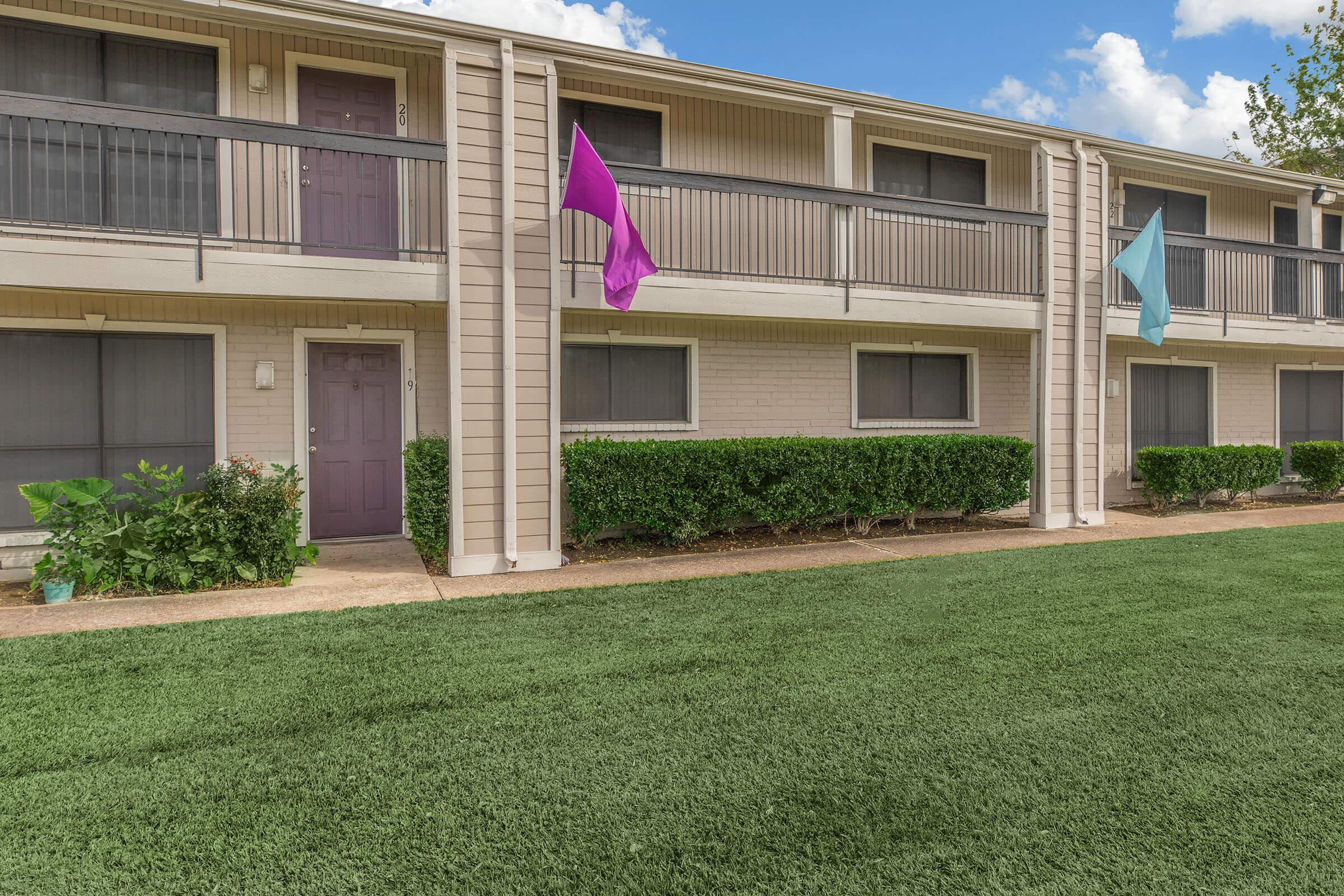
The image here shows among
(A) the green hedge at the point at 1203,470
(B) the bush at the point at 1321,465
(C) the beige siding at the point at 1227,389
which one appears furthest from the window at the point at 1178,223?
(B) the bush at the point at 1321,465

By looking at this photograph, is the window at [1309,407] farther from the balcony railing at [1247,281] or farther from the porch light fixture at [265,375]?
the porch light fixture at [265,375]

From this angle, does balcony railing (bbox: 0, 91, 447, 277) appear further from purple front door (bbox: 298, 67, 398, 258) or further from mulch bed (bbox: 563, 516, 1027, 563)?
mulch bed (bbox: 563, 516, 1027, 563)

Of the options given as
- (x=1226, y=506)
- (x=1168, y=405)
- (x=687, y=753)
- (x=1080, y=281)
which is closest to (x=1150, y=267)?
(x=1080, y=281)

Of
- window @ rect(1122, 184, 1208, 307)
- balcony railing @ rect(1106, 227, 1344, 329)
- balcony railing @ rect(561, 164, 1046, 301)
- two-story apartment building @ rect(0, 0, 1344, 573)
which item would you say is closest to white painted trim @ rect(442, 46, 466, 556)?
two-story apartment building @ rect(0, 0, 1344, 573)

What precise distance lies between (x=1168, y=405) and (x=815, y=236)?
6711 mm

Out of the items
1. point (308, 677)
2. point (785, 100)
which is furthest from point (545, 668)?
point (785, 100)

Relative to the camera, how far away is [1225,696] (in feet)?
11.6

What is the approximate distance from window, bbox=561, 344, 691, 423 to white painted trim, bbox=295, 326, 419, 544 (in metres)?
1.63

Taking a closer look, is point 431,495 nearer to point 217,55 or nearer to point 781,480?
point 781,480

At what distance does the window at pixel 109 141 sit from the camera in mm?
6699

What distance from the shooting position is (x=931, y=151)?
10.0m

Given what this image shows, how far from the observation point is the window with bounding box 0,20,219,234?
264 inches

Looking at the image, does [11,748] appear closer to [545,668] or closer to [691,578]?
[545,668]

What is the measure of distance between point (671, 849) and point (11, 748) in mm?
2854
